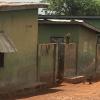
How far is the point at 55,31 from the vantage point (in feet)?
70.8

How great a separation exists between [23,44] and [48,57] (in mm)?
2461

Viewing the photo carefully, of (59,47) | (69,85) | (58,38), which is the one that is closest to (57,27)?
(58,38)

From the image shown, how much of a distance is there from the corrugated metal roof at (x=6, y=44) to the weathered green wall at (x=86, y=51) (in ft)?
22.4

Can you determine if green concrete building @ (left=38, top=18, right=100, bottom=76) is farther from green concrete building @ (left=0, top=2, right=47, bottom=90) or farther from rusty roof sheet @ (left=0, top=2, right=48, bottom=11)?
rusty roof sheet @ (left=0, top=2, right=48, bottom=11)

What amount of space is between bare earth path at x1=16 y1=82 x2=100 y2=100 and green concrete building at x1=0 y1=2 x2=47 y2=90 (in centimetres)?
96

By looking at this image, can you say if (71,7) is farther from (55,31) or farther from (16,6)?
(16,6)

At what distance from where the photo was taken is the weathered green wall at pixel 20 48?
1528 centimetres

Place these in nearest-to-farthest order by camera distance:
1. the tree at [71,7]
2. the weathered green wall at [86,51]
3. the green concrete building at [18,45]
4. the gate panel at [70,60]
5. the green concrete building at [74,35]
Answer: the green concrete building at [18,45] → the gate panel at [70,60] → the green concrete building at [74,35] → the weathered green wall at [86,51] → the tree at [71,7]

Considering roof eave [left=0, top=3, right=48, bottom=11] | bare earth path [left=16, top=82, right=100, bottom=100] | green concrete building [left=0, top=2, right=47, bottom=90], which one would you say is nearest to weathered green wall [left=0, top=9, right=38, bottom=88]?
green concrete building [left=0, top=2, right=47, bottom=90]

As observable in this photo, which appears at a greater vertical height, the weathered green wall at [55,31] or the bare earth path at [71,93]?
the weathered green wall at [55,31]

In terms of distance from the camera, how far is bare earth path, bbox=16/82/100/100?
14695 millimetres

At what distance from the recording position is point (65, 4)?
43.7m

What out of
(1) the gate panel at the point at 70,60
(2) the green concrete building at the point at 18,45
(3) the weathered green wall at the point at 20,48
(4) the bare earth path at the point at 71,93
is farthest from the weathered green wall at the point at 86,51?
(3) the weathered green wall at the point at 20,48

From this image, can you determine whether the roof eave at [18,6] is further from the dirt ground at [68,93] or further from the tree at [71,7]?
the tree at [71,7]
